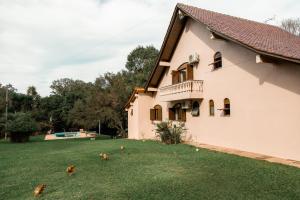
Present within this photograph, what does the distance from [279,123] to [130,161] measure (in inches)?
234

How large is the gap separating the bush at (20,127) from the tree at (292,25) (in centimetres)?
2898

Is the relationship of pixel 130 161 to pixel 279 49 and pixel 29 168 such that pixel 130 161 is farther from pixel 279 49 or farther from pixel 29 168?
pixel 279 49

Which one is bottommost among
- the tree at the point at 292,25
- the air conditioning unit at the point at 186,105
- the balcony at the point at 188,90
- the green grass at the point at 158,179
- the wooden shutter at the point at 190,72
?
Result: the green grass at the point at 158,179

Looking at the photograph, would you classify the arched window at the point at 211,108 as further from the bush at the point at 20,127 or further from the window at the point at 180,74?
the bush at the point at 20,127

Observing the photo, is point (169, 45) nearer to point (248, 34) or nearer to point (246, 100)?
point (248, 34)

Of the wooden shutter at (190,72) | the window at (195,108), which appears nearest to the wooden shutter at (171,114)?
the window at (195,108)

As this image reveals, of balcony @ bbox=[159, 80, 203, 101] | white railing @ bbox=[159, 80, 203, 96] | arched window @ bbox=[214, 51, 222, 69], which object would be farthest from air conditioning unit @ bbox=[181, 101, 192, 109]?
arched window @ bbox=[214, 51, 222, 69]

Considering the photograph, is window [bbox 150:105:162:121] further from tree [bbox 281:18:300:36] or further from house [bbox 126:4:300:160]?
tree [bbox 281:18:300:36]

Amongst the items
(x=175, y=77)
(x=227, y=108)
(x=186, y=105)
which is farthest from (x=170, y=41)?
(x=227, y=108)

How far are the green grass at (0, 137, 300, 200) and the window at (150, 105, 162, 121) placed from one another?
9780mm

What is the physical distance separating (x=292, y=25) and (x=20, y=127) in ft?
100

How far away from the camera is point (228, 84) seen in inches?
478

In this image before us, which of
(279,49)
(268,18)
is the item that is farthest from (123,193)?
(268,18)

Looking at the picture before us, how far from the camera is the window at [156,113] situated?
1916 cm
